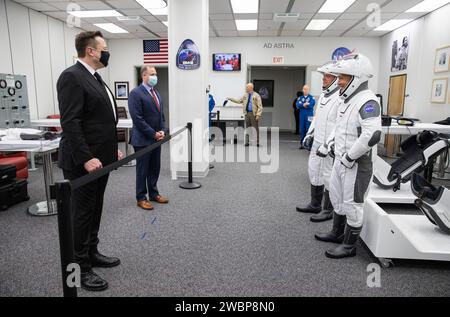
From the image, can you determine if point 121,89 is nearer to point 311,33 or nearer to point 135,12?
point 135,12

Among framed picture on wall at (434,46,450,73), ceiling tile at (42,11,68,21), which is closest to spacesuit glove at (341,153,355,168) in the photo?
framed picture on wall at (434,46,450,73)

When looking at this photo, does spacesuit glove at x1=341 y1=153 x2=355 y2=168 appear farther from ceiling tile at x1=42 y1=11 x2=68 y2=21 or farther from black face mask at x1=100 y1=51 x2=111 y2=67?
ceiling tile at x1=42 y1=11 x2=68 y2=21

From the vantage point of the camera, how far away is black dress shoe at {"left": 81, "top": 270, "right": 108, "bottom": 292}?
2213 mm

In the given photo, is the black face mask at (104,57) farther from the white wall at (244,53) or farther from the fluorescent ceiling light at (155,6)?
the white wall at (244,53)

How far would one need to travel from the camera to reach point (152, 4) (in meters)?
6.90

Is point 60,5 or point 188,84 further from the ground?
point 60,5

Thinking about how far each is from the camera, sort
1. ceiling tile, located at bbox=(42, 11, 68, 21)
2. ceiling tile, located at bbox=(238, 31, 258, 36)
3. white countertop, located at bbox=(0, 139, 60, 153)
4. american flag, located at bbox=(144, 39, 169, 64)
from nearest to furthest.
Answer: white countertop, located at bbox=(0, 139, 60, 153) → ceiling tile, located at bbox=(42, 11, 68, 21) → ceiling tile, located at bbox=(238, 31, 258, 36) → american flag, located at bbox=(144, 39, 169, 64)

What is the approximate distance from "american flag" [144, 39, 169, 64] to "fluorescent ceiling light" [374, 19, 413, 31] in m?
6.37

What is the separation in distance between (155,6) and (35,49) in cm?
289

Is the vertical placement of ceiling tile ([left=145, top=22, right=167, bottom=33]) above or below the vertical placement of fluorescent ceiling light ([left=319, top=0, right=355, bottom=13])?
above

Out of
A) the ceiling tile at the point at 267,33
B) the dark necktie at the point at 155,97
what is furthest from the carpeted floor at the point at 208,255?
the ceiling tile at the point at 267,33

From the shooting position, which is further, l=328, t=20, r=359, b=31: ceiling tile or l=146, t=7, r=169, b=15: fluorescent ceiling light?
l=328, t=20, r=359, b=31: ceiling tile

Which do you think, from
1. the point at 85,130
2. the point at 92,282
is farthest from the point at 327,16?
the point at 92,282

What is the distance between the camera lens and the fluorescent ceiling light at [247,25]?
27.6 feet
